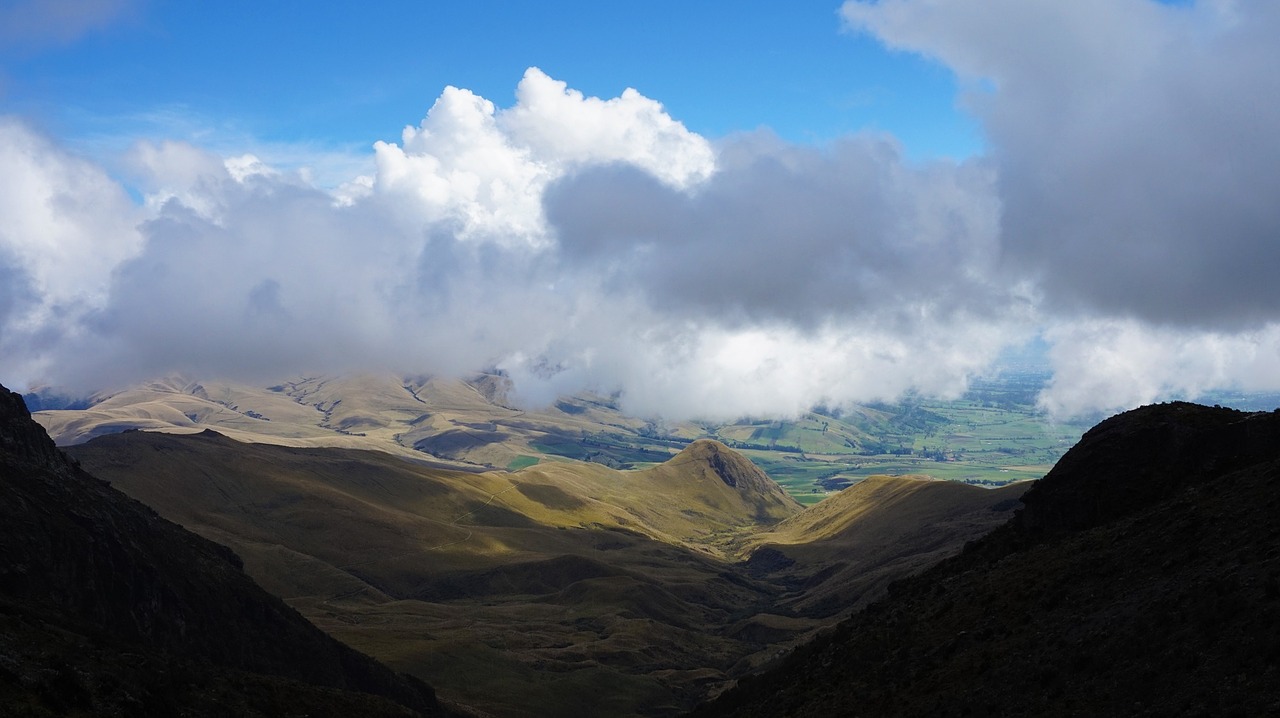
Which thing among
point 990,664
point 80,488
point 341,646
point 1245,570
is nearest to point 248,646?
point 341,646

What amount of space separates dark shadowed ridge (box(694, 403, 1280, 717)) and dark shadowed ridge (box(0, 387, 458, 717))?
3324cm

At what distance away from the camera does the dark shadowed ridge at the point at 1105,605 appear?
34.2 meters

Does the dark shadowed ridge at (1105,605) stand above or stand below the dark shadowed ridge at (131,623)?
above

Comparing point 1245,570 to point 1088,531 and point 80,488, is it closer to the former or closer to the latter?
point 1088,531

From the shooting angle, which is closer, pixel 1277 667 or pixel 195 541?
pixel 1277 667

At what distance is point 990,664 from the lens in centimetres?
4394

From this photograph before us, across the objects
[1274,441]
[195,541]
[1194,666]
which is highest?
[1274,441]

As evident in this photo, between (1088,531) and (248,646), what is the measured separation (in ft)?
231

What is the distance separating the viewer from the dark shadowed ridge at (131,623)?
43.9m

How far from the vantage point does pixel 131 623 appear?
238 ft

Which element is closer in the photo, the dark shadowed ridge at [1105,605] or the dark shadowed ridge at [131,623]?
the dark shadowed ridge at [1105,605]

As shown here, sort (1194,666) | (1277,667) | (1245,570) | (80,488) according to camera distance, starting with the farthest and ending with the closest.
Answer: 1. (80,488)
2. (1245,570)
3. (1194,666)
4. (1277,667)

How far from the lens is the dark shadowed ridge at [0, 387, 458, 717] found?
144ft

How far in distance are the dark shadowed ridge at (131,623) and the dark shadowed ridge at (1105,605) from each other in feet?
109
